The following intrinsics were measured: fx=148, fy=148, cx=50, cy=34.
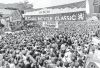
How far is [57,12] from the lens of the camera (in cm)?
1127

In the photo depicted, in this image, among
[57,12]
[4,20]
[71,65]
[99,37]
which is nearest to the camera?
[71,65]

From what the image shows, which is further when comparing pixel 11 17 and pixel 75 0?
pixel 11 17

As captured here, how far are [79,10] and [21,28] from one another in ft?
65.5

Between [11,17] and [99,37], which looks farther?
[11,17]

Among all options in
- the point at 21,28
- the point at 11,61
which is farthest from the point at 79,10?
the point at 21,28

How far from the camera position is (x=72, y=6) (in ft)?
33.2

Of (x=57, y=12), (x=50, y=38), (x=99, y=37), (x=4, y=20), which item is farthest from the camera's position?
(x=4, y=20)

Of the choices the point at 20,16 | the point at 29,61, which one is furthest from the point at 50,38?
the point at 20,16

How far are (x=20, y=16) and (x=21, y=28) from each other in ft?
11.9

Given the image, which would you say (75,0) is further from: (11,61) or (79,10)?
(11,61)

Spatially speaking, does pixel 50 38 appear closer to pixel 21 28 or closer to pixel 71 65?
pixel 71 65

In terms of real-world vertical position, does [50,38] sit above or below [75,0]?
below

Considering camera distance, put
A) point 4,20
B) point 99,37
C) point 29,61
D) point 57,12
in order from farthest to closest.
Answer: point 4,20, point 99,37, point 57,12, point 29,61

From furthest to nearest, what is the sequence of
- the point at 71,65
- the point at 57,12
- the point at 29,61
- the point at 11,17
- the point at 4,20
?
the point at 4,20 < the point at 11,17 < the point at 57,12 < the point at 29,61 < the point at 71,65
